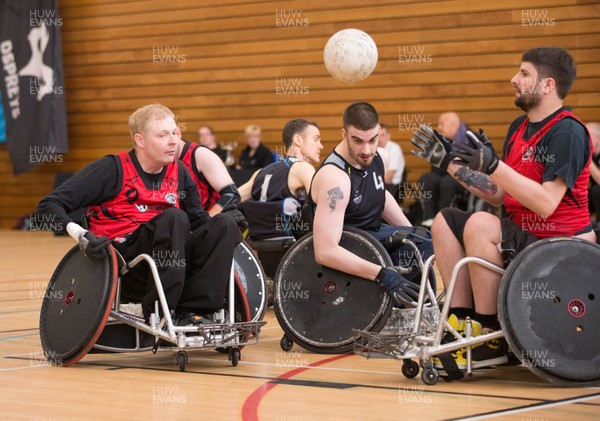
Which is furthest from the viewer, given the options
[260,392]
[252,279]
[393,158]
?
[393,158]

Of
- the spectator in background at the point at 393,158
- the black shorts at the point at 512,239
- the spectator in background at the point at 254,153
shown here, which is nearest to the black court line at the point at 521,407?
the black shorts at the point at 512,239

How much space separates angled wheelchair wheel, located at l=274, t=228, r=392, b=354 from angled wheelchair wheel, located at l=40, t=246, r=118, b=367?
1.04 meters

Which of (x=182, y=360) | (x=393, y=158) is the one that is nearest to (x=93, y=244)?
(x=182, y=360)

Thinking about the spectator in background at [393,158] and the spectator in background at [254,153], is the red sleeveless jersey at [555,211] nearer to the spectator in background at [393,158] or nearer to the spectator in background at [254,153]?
the spectator in background at [393,158]

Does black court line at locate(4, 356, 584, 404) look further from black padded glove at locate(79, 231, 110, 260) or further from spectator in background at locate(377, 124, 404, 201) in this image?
spectator in background at locate(377, 124, 404, 201)

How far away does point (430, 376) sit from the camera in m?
4.07

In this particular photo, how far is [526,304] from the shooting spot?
155 inches

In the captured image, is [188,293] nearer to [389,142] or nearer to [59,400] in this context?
[59,400]

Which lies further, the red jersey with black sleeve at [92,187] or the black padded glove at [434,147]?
the red jersey with black sleeve at [92,187]

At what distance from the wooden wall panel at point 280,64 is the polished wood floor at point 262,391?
7.30 metres

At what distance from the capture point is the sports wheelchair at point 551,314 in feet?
12.8

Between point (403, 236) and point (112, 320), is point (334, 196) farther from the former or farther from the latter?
point (112, 320)

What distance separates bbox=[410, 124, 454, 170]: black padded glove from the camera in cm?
400

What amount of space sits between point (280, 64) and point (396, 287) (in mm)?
9149
